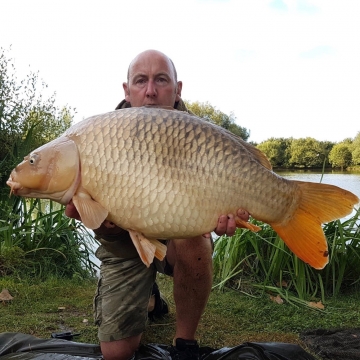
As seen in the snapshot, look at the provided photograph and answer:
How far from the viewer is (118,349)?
1.58 m

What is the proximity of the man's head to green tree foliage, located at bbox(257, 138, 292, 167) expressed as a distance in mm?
7669

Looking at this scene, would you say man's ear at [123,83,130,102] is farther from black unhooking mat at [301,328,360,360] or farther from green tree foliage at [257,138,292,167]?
green tree foliage at [257,138,292,167]

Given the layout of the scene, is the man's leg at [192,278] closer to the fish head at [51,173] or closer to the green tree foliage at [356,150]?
the fish head at [51,173]

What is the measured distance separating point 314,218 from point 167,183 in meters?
0.43

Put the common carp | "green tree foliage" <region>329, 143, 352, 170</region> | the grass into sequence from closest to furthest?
the common carp
the grass
"green tree foliage" <region>329, 143, 352, 170</region>

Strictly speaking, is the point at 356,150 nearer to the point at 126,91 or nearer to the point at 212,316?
the point at 212,316

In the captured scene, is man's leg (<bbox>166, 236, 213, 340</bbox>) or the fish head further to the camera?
man's leg (<bbox>166, 236, 213, 340</bbox>)

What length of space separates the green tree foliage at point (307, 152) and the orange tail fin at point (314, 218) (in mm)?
7623

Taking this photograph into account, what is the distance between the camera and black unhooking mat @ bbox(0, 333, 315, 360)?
151 centimetres

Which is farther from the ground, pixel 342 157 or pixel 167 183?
pixel 342 157

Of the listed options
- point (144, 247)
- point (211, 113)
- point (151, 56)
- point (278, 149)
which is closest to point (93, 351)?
point (144, 247)

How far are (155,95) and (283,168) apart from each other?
8.48 m

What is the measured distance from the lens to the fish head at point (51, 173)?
1.24m

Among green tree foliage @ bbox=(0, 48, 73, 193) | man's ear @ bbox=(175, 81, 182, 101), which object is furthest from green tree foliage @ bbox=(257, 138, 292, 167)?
man's ear @ bbox=(175, 81, 182, 101)
